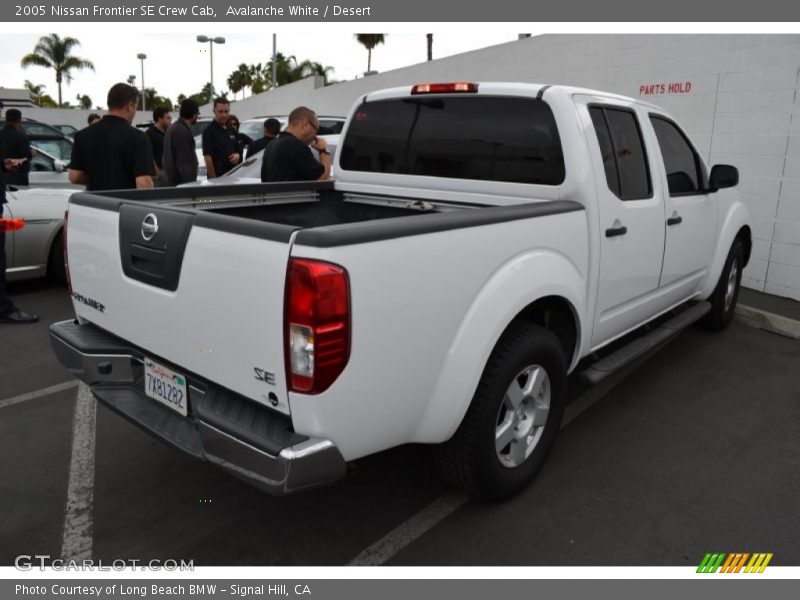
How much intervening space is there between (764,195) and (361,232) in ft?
20.9

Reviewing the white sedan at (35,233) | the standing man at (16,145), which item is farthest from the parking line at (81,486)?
the standing man at (16,145)

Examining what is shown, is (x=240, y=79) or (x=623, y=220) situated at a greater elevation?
(x=240, y=79)

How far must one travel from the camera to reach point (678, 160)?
4520 millimetres

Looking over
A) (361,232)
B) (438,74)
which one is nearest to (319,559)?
(361,232)

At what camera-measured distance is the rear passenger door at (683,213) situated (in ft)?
14.0

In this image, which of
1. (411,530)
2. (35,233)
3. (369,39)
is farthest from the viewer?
(369,39)

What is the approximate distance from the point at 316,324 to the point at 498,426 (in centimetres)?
124

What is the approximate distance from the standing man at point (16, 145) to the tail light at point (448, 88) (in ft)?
20.6

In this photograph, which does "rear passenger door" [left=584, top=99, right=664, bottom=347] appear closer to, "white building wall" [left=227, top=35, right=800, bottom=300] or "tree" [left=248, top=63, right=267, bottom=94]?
"white building wall" [left=227, top=35, right=800, bottom=300]

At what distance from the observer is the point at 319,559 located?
2.70m

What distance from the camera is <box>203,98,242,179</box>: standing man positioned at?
27.1ft

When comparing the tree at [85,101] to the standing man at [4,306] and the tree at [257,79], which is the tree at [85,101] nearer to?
the tree at [257,79]

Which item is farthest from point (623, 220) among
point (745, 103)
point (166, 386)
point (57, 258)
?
point (57, 258)

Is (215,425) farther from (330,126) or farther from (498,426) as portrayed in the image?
(330,126)
